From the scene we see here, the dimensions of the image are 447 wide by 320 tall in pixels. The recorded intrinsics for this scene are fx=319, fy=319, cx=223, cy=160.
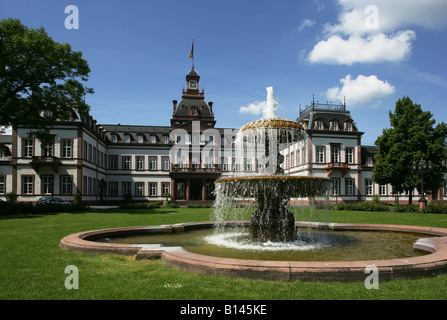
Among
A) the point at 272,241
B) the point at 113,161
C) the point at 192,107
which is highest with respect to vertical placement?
the point at 192,107

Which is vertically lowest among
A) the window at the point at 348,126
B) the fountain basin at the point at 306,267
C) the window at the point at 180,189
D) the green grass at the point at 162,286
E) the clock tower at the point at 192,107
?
the window at the point at 180,189

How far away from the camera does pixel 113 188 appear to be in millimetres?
52406

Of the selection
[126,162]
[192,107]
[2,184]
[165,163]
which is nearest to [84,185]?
[2,184]

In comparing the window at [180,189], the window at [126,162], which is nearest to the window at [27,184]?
the window at [126,162]

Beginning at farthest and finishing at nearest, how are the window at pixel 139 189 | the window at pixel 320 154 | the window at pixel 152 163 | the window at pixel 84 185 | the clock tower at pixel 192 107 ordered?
1. the clock tower at pixel 192 107
2. the window at pixel 152 163
3. the window at pixel 139 189
4. the window at pixel 320 154
5. the window at pixel 84 185

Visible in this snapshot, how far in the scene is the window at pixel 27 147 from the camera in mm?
37656

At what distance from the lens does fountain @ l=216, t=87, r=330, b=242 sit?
Answer: 9.20m

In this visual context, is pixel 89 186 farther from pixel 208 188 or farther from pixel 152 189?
pixel 208 188

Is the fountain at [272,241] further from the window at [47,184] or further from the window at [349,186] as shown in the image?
the window at [349,186]

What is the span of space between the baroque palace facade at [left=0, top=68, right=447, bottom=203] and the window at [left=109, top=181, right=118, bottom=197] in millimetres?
155

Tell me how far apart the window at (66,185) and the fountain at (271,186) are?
31.6 metres

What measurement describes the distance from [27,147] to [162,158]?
68.5 feet

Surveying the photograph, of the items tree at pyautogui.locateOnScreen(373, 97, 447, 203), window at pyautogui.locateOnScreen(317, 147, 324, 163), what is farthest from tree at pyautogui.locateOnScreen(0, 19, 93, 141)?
tree at pyautogui.locateOnScreen(373, 97, 447, 203)

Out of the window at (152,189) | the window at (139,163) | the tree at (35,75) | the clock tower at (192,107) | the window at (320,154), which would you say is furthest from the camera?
the clock tower at (192,107)
